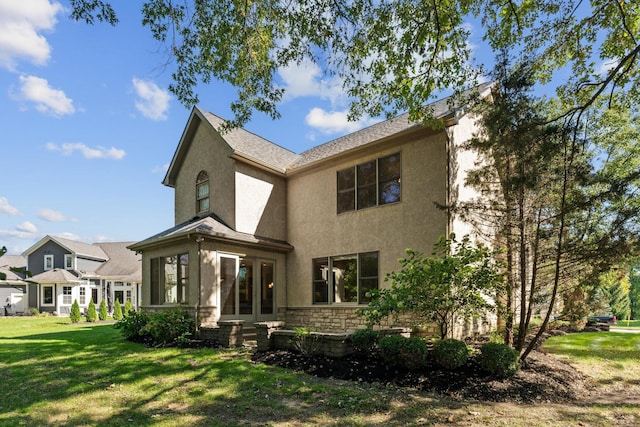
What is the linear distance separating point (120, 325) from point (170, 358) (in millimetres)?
4219

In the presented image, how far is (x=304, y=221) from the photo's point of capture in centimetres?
1384

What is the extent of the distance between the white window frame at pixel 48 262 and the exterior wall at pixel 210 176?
79.0ft

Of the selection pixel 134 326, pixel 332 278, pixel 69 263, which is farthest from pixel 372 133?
pixel 69 263

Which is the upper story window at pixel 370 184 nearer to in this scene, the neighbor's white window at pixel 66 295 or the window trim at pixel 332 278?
the window trim at pixel 332 278

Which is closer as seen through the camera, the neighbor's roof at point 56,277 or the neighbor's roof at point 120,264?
the neighbor's roof at point 56,277

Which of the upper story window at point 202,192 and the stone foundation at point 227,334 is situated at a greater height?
the upper story window at point 202,192

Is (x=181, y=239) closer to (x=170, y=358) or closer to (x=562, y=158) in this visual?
(x=170, y=358)

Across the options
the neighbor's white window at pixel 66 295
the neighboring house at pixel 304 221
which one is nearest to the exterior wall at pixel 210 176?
the neighboring house at pixel 304 221

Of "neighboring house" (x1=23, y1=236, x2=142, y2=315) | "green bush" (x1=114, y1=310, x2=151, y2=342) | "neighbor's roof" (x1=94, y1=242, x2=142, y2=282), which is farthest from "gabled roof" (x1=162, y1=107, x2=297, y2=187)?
"neighboring house" (x1=23, y1=236, x2=142, y2=315)

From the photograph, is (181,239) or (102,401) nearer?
(102,401)

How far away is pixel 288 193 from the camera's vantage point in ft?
48.0

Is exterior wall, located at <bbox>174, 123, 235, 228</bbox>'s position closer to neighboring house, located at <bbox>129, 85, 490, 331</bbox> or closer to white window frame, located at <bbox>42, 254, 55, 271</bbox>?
neighboring house, located at <bbox>129, 85, 490, 331</bbox>

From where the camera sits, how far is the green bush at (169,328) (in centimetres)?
1063

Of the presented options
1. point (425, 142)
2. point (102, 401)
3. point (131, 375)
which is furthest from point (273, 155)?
point (102, 401)
